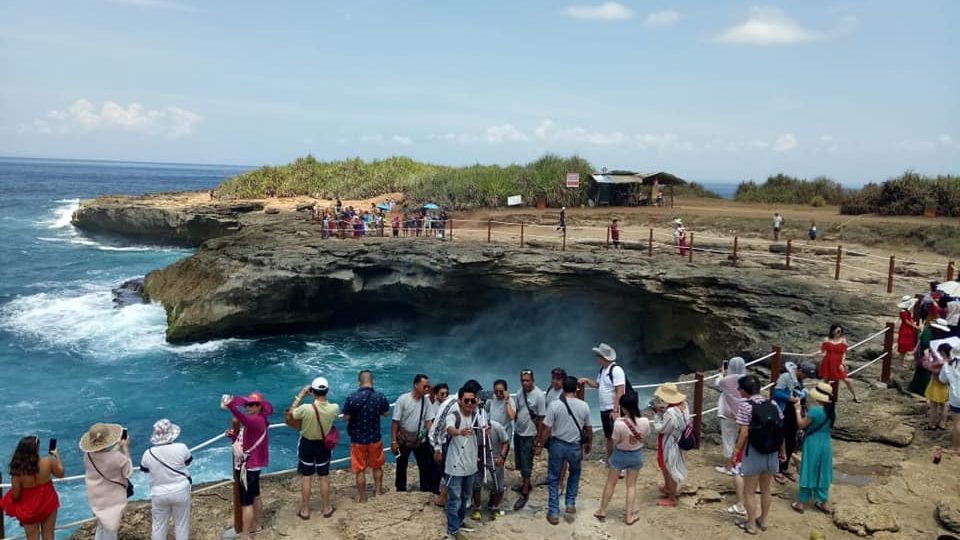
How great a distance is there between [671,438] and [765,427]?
Result: 1142mm

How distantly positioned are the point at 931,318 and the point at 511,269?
480 inches

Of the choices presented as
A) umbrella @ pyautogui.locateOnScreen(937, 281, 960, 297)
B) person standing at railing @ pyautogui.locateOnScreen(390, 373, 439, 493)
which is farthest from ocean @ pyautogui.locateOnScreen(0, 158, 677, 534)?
umbrella @ pyautogui.locateOnScreen(937, 281, 960, 297)

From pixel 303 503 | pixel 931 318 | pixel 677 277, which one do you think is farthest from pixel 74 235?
pixel 931 318

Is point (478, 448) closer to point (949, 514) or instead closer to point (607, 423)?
point (607, 423)

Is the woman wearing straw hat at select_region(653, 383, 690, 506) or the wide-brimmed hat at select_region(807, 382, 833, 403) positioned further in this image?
the woman wearing straw hat at select_region(653, 383, 690, 506)

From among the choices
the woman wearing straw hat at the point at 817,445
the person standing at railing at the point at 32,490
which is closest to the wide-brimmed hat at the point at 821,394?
the woman wearing straw hat at the point at 817,445

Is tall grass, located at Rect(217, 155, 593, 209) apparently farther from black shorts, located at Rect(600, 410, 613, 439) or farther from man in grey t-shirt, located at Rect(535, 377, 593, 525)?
man in grey t-shirt, located at Rect(535, 377, 593, 525)

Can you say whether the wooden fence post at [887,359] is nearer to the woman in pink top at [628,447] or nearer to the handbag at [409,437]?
the woman in pink top at [628,447]

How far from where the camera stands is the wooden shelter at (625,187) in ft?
108

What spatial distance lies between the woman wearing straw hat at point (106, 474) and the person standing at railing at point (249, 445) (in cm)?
99

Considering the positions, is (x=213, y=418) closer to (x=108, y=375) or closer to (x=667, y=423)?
(x=108, y=375)

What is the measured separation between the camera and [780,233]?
2558 centimetres

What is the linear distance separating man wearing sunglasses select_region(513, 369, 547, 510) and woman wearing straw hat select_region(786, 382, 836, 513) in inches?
114

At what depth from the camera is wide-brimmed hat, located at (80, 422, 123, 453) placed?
5965mm
